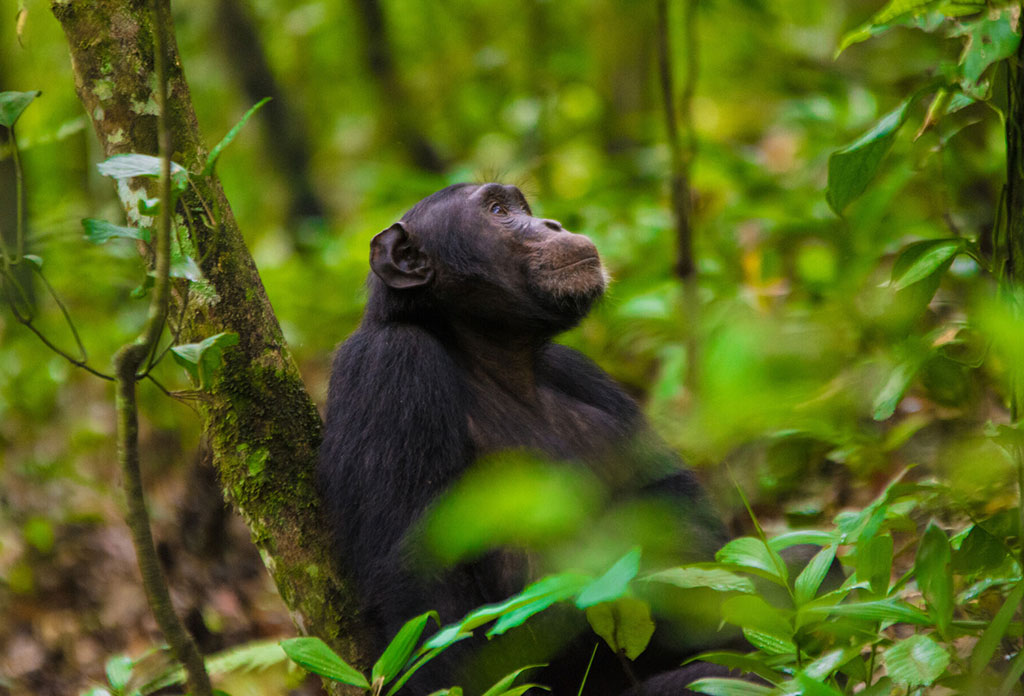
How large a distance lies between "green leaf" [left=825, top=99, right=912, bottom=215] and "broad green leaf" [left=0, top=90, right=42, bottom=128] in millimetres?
1791

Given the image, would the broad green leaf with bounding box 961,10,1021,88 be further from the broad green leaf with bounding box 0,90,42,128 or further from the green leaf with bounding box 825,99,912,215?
the broad green leaf with bounding box 0,90,42,128

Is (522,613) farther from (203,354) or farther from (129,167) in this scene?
(129,167)

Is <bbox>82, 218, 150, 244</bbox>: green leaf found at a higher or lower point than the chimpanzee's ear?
higher

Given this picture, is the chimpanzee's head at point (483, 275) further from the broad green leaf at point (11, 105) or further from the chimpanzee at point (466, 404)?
the broad green leaf at point (11, 105)

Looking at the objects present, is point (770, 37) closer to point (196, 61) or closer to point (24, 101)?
point (24, 101)

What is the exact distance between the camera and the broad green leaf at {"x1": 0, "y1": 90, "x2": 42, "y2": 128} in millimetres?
2215

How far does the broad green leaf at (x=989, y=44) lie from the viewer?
1.95 meters

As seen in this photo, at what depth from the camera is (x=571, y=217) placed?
19.6 feet

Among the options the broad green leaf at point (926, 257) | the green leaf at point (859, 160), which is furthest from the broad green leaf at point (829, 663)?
the green leaf at point (859, 160)

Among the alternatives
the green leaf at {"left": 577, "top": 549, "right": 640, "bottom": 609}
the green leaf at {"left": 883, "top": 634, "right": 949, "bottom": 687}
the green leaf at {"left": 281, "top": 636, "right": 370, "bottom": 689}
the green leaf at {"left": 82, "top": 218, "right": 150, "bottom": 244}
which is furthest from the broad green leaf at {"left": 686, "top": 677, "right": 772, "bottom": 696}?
the green leaf at {"left": 82, "top": 218, "right": 150, "bottom": 244}

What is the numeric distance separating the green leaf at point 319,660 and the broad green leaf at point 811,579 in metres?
0.88

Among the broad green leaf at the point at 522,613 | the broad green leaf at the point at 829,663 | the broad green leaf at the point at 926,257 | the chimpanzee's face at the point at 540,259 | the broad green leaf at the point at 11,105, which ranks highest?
the broad green leaf at the point at 11,105

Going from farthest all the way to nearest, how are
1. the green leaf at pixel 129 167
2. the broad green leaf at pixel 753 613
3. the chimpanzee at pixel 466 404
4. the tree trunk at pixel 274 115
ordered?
the tree trunk at pixel 274 115 → the chimpanzee at pixel 466 404 → the green leaf at pixel 129 167 → the broad green leaf at pixel 753 613

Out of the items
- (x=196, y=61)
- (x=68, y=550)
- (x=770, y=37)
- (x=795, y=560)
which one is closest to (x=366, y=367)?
(x=795, y=560)
